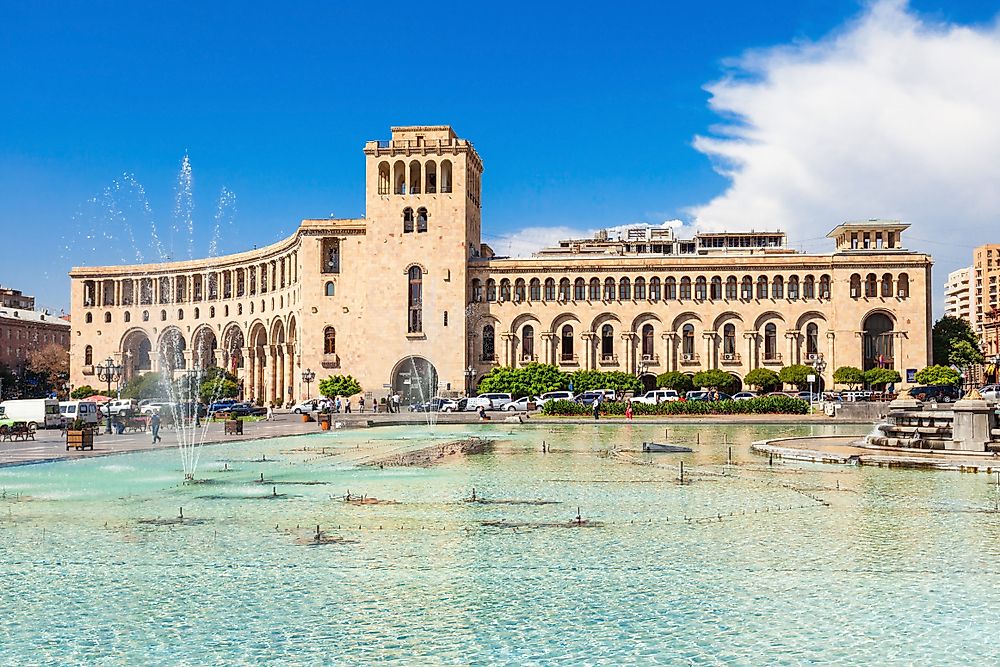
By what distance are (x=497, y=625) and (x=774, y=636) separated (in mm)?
1958

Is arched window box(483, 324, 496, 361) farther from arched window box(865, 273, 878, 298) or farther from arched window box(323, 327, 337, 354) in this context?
arched window box(865, 273, 878, 298)

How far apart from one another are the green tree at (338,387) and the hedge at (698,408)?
67.5ft

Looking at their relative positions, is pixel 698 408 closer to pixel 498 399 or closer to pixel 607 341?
pixel 498 399

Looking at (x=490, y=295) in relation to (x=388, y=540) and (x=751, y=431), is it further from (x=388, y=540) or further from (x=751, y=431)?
(x=388, y=540)

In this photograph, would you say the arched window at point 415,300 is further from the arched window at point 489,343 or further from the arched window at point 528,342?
the arched window at point 528,342

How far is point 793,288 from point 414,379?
22944mm

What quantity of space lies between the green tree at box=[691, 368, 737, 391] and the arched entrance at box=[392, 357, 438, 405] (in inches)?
590

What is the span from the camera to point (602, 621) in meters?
7.45

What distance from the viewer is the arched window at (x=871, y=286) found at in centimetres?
5872

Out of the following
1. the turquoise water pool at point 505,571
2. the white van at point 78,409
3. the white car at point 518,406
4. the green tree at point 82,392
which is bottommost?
the turquoise water pool at point 505,571

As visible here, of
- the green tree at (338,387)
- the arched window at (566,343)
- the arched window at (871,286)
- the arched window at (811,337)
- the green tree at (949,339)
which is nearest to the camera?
the green tree at (338,387)

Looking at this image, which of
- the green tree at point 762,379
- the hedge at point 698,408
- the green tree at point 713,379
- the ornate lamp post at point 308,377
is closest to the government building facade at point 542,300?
the ornate lamp post at point 308,377

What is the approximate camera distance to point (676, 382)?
55.5 meters

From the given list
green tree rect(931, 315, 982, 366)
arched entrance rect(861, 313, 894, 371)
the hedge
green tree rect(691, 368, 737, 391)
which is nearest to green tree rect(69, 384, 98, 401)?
green tree rect(691, 368, 737, 391)
